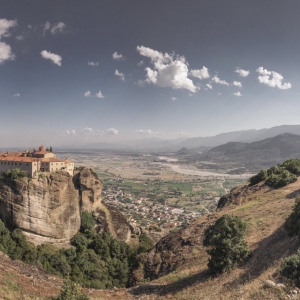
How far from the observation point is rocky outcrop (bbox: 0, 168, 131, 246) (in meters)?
39.9

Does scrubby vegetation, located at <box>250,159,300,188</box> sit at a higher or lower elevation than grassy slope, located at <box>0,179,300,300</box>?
higher

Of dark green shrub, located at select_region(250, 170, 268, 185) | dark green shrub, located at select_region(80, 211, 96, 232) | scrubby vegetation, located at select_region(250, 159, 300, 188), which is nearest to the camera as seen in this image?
scrubby vegetation, located at select_region(250, 159, 300, 188)

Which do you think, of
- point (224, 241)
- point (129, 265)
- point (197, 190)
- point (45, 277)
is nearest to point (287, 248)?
point (224, 241)

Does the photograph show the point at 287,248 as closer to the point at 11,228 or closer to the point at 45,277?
the point at 45,277

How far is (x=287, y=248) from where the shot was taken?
15.8 m

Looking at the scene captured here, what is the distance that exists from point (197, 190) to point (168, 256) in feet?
409

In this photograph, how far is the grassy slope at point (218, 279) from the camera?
43.2ft

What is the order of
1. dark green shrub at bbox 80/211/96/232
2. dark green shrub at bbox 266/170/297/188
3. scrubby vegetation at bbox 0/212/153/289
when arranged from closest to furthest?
1. scrubby vegetation at bbox 0/212/153/289
2. dark green shrub at bbox 266/170/297/188
3. dark green shrub at bbox 80/211/96/232

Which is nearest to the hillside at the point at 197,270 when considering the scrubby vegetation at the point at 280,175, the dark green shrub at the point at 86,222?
the scrubby vegetation at the point at 280,175

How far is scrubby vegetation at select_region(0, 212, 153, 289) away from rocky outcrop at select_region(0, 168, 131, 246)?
1758 mm

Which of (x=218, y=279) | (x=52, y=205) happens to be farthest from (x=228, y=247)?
(x=52, y=205)

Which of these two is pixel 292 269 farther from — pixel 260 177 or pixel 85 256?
pixel 85 256

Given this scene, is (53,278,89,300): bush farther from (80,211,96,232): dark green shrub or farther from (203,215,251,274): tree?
(80,211,96,232): dark green shrub

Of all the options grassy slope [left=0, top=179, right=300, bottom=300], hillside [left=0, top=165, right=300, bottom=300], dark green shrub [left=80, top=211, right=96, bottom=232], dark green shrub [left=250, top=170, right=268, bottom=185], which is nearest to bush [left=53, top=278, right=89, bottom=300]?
grassy slope [left=0, top=179, right=300, bottom=300]
